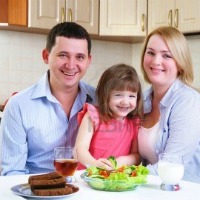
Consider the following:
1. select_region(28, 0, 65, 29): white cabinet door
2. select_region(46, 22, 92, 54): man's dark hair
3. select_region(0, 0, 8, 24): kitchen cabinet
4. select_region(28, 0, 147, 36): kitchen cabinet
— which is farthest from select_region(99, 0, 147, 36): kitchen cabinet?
select_region(46, 22, 92, 54): man's dark hair

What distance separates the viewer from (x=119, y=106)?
2031 millimetres

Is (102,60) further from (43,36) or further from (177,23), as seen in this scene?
(177,23)

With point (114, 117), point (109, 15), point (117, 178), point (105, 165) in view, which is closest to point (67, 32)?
point (114, 117)

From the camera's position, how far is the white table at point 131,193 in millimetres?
1281

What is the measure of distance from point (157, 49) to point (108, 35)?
1.83m

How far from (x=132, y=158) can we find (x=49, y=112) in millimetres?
426

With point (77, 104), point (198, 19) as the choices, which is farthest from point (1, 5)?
point (77, 104)

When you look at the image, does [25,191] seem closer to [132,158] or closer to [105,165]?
[105,165]

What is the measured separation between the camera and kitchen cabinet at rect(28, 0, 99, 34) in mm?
3498

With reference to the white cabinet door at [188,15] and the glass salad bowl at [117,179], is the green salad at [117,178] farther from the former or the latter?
the white cabinet door at [188,15]

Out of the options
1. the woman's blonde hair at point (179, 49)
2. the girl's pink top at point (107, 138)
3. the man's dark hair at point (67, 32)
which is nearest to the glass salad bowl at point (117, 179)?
the girl's pink top at point (107, 138)

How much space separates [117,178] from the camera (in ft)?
4.46

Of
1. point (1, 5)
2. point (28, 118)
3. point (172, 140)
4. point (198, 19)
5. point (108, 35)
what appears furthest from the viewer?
point (108, 35)

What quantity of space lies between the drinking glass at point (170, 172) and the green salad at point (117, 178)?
57 millimetres
